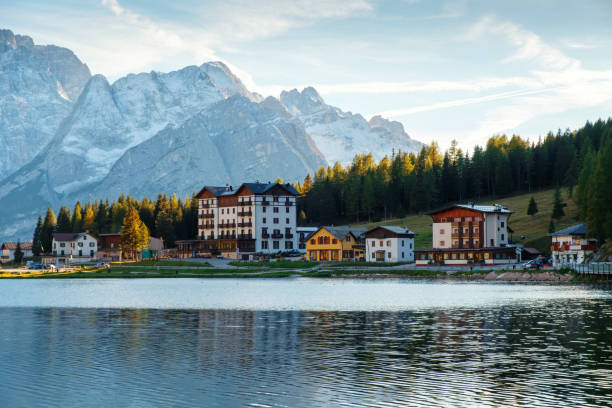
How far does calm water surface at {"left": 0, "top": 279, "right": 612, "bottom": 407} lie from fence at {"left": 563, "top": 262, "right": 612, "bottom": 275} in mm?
35137

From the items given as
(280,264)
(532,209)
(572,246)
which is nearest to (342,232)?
(280,264)

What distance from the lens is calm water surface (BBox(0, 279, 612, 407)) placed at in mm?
29062

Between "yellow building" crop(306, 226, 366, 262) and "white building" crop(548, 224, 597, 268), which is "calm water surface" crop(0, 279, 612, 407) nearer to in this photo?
"white building" crop(548, 224, 597, 268)

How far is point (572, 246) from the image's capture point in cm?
13325

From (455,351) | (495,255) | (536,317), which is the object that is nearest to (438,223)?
(495,255)

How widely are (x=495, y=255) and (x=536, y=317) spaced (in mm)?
92788

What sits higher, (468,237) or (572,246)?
(468,237)

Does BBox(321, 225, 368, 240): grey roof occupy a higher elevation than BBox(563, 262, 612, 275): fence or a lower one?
higher

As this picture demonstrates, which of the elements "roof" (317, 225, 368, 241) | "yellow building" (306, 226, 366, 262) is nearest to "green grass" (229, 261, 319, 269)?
"yellow building" (306, 226, 366, 262)

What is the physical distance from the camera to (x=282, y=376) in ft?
109

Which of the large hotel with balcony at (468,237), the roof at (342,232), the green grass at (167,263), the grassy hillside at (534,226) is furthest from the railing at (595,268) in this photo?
the green grass at (167,263)

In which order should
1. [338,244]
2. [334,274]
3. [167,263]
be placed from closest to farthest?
[334,274] < [338,244] < [167,263]

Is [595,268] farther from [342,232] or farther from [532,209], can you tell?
[342,232]

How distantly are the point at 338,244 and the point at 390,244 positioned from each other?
1595 centimetres
